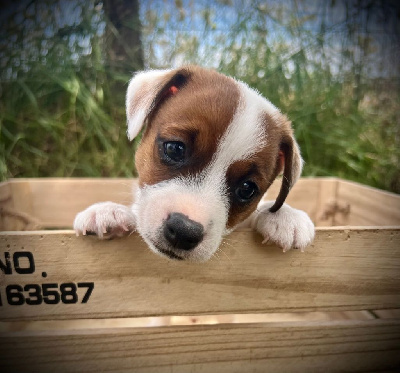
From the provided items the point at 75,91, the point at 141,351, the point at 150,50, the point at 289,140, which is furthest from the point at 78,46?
the point at 141,351

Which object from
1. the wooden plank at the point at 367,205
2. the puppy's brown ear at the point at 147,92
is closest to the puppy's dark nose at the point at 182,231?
the puppy's brown ear at the point at 147,92

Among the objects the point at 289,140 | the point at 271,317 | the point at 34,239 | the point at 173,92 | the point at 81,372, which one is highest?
the point at 173,92

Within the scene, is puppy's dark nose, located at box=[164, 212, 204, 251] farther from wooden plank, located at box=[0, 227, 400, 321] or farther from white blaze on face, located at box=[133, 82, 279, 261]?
wooden plank, located at box=[0, 227, 400, 321]

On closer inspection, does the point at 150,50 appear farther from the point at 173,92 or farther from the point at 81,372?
the point at 81,372

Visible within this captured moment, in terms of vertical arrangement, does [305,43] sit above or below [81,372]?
above

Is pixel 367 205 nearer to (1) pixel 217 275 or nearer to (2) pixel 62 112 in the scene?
(1) pixel 217 275

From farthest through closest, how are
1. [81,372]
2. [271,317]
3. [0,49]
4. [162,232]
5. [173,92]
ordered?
[0,49] < [271,317] < [173,92] < [81,372] < [162,232]

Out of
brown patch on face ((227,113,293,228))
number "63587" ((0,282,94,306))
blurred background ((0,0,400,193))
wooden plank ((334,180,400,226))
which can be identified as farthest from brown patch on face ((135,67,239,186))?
blurred background ((0,0,400,193))
